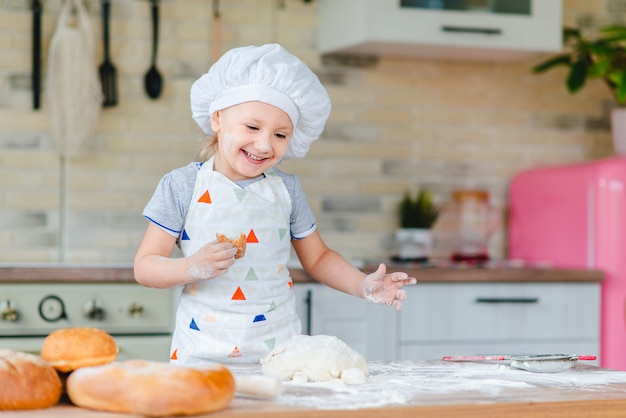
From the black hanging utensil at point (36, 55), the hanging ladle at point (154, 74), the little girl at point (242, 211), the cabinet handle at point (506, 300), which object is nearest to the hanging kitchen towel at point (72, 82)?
the black hanging utensil at point (36, 55)

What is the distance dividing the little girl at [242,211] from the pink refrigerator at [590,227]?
150 cm

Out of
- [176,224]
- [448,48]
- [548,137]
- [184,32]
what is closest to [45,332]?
[176,224]

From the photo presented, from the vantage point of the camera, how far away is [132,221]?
3.31 m

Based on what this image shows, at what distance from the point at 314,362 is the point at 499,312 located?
176 centimetres

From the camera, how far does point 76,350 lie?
4.10 feet

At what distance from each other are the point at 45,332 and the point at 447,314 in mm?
1217

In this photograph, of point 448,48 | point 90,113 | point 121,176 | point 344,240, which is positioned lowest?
point 344,240

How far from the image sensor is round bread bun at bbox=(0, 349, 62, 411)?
1.14 metres

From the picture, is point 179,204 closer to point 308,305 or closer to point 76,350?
point 76,350

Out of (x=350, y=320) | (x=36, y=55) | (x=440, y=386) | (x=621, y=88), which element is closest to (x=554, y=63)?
(x=621, y=88)

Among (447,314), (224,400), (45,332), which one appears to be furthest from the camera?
(447,314)

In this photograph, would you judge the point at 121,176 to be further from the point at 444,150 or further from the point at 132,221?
the point at 444,150

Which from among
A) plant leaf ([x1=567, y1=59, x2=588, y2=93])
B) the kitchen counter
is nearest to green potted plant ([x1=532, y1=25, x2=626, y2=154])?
plant leaf ([x1=567, y1=59, x2=588, y2=93])

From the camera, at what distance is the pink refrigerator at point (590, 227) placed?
315 centimetres
